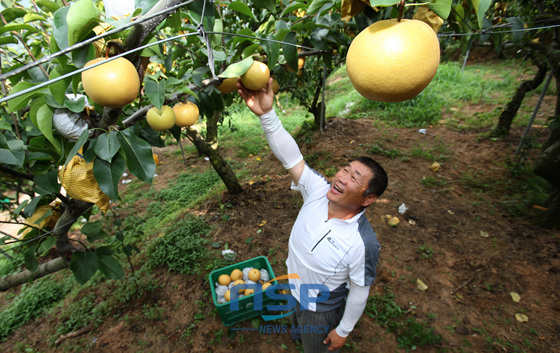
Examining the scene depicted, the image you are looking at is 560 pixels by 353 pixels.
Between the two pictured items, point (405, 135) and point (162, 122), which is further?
point (405, 135)

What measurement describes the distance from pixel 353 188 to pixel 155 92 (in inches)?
39.6

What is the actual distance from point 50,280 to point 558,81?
6.42 m

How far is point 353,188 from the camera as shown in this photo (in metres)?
1.34

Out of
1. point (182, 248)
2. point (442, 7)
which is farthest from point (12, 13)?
point (182, 248)

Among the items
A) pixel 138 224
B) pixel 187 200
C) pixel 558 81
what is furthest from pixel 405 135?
pixel 138 224

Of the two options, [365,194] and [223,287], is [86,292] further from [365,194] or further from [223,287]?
[365,194]

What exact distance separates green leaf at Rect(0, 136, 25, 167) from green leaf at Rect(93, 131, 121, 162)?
381mm

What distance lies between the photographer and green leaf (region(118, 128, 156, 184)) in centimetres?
101

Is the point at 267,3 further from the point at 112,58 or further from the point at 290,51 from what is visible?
the point at 112,58

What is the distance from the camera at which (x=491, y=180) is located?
156 inches

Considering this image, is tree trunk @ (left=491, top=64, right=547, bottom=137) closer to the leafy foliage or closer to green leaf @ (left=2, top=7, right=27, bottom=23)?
the leafy foliage

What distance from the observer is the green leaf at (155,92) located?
1.01m

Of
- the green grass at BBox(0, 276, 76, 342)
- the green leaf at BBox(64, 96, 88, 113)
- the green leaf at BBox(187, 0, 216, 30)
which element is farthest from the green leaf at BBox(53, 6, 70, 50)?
the green grass at BBox(0, 276, 76, 342)

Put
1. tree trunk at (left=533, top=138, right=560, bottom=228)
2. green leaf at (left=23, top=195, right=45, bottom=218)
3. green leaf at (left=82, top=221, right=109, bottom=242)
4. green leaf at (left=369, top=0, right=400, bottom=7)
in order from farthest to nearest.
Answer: tree trunk at (left=533, top=138, right=560, bottom=228) < green leaf at (left=82, top=221, right=109, bottom=242) < green leaf at (left=23, top=195, right=45, bottom=218) < green leaf at (left=369, top=0, right=400, bottom=7)
